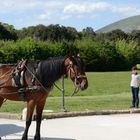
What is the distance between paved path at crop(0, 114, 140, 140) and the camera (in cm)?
1316

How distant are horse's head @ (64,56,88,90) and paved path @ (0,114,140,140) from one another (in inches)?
94.8

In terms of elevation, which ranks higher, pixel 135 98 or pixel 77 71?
pixel 77 71

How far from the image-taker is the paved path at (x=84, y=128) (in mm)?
13156

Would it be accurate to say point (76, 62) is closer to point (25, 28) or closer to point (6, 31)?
point (6, 31)

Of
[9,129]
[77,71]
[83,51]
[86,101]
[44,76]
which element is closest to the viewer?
[77,71]

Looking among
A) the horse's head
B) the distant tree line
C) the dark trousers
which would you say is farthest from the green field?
the distant tree line

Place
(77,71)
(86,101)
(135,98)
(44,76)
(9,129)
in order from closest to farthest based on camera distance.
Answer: (77,71) < (44,76) < (9,129) < (135,98) < (86,101)

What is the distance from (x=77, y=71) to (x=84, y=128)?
14.2ft

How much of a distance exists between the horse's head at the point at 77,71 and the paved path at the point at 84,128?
2409mm

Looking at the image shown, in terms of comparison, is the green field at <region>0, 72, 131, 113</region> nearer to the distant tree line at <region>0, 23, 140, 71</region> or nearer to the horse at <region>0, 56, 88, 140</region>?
the horse at <region>0, 56, 88, 140</region>

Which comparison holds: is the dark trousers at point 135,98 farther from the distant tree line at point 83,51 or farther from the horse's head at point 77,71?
the distant tree line at point 83,51

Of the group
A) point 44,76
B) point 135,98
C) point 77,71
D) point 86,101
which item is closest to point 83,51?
point 86,101

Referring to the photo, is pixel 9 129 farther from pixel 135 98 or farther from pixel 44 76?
pixel 135 98

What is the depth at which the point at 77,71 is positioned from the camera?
10875 mm
